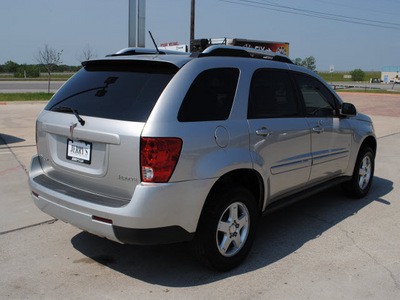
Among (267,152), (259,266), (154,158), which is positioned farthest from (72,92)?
(259,266)

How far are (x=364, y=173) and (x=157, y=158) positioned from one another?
3.73m

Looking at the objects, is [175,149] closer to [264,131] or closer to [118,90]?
[118,90]

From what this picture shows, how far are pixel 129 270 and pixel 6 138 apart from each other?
726cm

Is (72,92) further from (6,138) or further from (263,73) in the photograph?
(6,138)

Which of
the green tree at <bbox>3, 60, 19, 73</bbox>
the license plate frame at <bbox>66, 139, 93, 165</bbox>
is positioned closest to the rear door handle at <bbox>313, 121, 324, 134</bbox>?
the license plate frame at <bbox>66, 139, 93, 165</bbox>

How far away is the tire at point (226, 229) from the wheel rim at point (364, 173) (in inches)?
98.2

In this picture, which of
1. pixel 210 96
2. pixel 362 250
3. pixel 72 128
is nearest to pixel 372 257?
pixel 362 250

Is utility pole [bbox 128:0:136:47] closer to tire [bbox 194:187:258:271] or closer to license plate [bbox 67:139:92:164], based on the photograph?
license plate [bbox 67:139:92:164]

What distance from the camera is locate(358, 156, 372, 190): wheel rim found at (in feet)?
17.7

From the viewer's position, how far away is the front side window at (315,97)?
432 centimetres

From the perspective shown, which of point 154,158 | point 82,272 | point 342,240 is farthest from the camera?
point 342,240

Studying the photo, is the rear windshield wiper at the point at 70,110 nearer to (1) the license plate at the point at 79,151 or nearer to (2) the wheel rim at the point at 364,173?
(1) the license plate at the point at 79,151

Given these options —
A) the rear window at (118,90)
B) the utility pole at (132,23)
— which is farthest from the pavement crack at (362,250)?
the utility pole at (132,23)

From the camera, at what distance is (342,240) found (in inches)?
161
